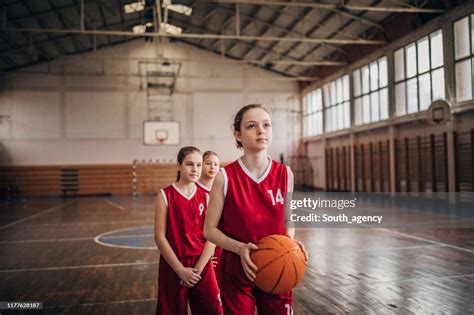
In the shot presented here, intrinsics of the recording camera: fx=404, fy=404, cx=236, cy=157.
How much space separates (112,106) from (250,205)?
20714mm

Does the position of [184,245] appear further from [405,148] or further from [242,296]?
[405,148]

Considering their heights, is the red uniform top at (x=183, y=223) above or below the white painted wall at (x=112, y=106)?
below

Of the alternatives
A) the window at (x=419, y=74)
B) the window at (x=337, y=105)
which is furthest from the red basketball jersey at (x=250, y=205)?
the window at (x=337, y=105)

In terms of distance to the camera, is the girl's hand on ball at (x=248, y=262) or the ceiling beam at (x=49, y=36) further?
the ceiling beam at (x=49, y=36)

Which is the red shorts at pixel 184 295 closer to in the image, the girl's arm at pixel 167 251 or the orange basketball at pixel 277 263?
the girl's arm at pixel 167 251

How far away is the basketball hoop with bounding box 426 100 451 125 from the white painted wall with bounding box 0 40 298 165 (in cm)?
977

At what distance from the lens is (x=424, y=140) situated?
43.0 feet

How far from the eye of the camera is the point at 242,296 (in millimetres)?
1898

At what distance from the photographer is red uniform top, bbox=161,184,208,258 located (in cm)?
247

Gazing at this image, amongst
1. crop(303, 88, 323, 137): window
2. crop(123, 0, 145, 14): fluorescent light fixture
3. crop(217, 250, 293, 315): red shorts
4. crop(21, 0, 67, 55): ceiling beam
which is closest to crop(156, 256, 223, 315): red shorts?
crop(217, 250, 293, 315): red shorts

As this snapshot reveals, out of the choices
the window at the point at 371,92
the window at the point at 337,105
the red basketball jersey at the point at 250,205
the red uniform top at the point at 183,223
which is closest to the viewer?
the red basketball jersey at the point at 250,205

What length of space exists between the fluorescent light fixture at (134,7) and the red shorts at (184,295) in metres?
15.7

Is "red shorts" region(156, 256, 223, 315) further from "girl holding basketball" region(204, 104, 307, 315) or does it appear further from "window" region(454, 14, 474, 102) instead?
"window" region(454, 14, 474, 102)

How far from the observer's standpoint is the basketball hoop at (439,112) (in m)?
11.2
